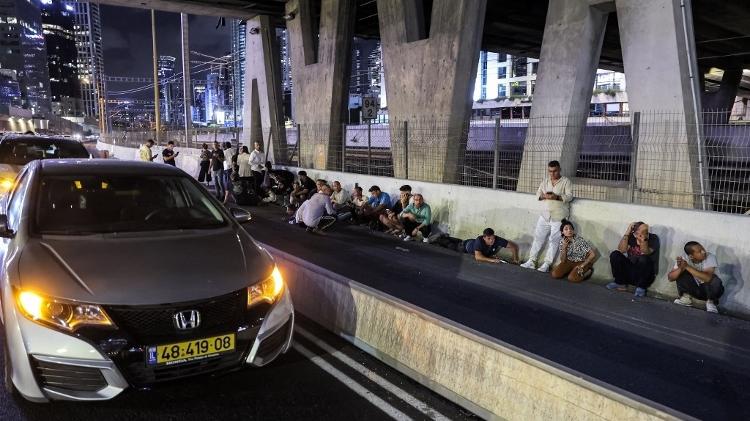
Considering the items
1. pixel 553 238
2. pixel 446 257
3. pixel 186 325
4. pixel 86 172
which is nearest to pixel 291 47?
pixel 446 257

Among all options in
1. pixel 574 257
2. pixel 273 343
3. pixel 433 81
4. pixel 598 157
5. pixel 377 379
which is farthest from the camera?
pixel 433 81

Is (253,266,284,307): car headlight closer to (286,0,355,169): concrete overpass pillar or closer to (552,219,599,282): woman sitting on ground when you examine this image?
(552,219,599,282): woman sitting on ground

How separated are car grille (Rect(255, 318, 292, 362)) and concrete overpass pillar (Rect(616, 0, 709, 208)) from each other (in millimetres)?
6250

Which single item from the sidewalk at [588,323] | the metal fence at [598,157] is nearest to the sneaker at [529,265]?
the sidewalk at [588,323]

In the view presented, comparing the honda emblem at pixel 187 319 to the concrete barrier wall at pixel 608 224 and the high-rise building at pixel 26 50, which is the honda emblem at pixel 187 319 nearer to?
the concrete barrier wall at pixel 608 224

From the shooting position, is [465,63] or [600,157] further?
[465,63]

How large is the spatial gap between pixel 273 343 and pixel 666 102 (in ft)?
24.7

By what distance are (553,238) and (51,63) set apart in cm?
21278

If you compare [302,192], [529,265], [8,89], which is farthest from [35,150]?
[8,89]

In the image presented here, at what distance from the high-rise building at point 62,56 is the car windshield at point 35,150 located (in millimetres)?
193926

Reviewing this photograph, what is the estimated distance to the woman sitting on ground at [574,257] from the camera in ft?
25.6

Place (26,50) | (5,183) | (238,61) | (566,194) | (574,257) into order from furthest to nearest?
(26,50), (238,61), (5,183), (566,194), (574,257)

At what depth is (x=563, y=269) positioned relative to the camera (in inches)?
314

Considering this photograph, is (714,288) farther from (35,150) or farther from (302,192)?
(35,150)
